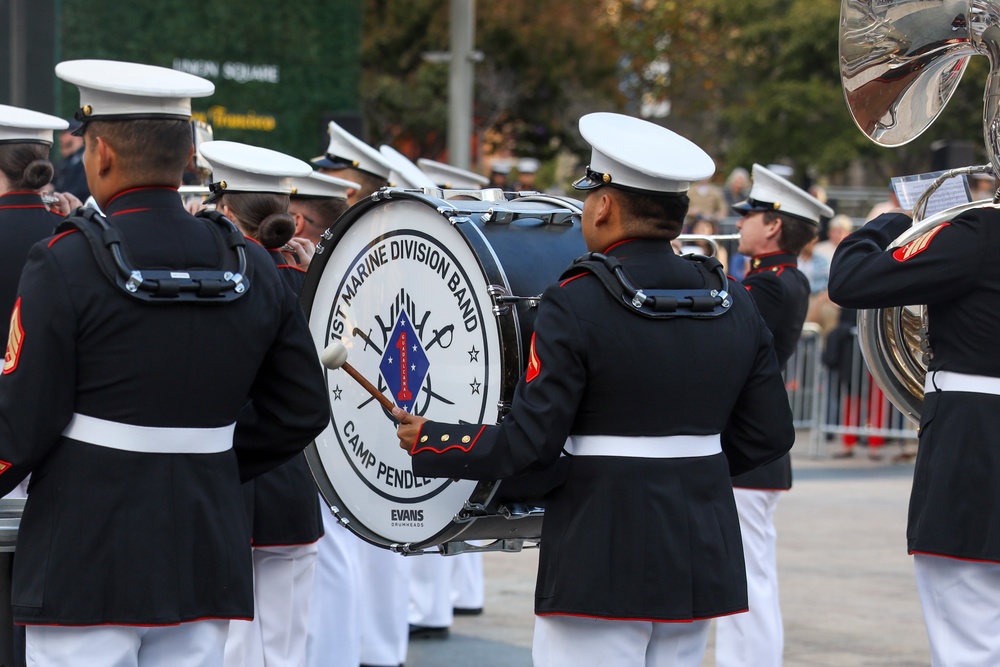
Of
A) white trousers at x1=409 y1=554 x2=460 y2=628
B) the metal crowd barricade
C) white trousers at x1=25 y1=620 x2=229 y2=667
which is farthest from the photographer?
the metal crowd barricade

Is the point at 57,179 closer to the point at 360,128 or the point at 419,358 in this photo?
the point at 360,128

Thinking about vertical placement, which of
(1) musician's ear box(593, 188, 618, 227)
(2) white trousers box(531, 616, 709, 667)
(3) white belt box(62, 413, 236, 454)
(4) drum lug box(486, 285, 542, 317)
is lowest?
(2) white trousers box(531, 616, 709, 667)

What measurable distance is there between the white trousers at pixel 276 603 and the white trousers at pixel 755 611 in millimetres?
1745

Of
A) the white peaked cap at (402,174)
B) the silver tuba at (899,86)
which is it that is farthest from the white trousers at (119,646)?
the white peaked cap at (402,174)

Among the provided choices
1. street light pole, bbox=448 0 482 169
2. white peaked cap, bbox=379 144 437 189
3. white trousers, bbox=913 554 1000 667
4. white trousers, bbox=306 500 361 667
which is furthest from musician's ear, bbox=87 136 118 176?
street light pole, bbox=448 0 482 169

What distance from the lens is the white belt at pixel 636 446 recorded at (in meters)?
3.45

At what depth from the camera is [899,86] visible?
443cm

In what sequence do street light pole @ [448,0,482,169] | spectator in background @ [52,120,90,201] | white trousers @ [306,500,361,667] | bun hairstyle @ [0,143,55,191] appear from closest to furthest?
bun hairstyle @ [0,143,55,191]
white trousers @ [306,500,361,667]
spectator in background @ [52,120,90,201]
street light pole @ [448,0,482,169]

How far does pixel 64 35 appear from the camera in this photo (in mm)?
12828

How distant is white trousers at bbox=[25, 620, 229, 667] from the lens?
3.08 meters

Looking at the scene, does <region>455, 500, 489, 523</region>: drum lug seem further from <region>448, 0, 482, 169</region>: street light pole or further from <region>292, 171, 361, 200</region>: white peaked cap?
<region>448, 0, 482, 169</region>: street light pole

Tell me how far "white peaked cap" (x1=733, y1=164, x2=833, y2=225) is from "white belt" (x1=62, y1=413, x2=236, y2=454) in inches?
118

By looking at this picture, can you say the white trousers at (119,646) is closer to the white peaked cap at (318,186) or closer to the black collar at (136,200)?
the black collar at (136,200)

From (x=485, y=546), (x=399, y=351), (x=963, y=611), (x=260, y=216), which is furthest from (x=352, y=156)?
(x=963, y=611)
